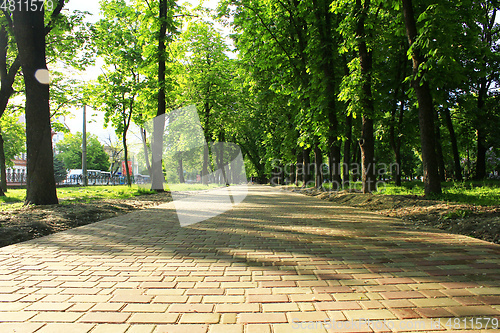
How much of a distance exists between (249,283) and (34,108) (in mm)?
9064

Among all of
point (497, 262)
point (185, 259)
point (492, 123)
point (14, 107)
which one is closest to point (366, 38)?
point (497, 262)

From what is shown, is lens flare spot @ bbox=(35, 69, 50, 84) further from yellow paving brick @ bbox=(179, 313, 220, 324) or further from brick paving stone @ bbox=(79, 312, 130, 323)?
yellow paving brick @ bbox=(179, 313, 220, 324)

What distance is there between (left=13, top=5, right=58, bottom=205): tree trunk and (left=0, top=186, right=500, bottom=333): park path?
14.2 ft

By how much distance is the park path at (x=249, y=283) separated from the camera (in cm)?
253

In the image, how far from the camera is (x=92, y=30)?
1519 centimetres

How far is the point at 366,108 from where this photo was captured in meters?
12.5

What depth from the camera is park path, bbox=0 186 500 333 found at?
2.53m

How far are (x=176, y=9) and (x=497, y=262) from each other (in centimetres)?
1984

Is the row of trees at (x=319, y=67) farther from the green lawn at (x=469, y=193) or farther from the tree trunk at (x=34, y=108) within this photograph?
the green lawn at (x=469, y=193)

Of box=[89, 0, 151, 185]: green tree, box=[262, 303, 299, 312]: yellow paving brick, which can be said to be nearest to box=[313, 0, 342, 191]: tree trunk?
box=[89, 0, 151, 185]: green tree

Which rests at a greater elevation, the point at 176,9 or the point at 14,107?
the point at 176,9

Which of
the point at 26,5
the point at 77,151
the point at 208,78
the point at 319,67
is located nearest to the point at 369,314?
the point at 26,5

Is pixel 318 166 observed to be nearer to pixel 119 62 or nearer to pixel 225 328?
pixel 119 62

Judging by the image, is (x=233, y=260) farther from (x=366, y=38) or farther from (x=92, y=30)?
(x=92, y=30)
